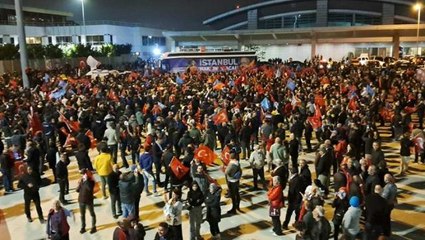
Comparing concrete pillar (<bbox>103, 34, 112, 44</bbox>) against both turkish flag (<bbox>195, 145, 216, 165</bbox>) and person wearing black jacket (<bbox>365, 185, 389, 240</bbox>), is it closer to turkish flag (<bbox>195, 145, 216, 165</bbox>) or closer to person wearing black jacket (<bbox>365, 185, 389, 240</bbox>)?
turkish flag (<bbox>195, 145, 216, 165</bbox>)

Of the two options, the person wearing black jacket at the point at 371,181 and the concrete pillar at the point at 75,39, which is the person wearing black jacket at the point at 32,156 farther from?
the concrete pillar at the point at 75,39

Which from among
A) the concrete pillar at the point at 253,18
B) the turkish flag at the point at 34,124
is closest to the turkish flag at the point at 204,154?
the turkish flag at the point at 34,124

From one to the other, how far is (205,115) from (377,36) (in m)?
43.9

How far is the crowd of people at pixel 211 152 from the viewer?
773 cm

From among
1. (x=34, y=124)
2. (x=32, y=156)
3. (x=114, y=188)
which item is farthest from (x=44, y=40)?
(x=114, y=188)

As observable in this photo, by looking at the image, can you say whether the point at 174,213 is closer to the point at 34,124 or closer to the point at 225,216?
the point at 225,216

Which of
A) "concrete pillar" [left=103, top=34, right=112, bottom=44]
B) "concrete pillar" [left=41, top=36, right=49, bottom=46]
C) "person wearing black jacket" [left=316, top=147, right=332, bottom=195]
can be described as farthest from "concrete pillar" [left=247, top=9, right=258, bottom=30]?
"person wearing black jacket" [left=316, top=147, right=332, bottom=195]

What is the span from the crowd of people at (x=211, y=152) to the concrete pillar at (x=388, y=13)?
60295 millimetres

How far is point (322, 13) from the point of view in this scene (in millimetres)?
80250

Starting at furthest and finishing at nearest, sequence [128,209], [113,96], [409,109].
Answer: [113,96] → [409,109] → [128,209]

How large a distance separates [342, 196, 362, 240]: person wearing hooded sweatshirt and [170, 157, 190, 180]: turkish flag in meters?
3.85

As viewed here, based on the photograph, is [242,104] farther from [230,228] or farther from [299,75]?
[299,75]

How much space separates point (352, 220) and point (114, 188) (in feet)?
16.2

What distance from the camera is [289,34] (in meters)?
54.9
